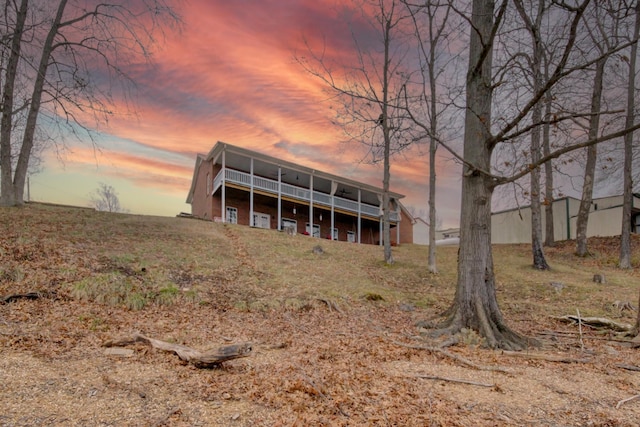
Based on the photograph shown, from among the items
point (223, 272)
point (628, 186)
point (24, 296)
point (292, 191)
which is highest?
point (292, 191)

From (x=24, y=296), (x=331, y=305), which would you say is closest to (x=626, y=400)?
(x=331, y=305)

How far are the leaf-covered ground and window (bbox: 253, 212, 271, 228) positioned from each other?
38.0ft

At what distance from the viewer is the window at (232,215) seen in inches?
928

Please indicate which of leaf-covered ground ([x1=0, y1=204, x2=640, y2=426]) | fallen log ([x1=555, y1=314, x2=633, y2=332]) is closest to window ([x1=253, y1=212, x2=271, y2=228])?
leaf-covered ground ([x1=0, y1=204, x2=640, y2=426])

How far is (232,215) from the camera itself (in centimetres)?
2372

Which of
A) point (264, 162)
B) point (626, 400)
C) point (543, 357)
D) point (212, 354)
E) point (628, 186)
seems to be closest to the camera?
point (626, 400)

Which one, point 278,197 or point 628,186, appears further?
point 278,197

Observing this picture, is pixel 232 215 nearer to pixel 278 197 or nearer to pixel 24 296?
pixel 278 197

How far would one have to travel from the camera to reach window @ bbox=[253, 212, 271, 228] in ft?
81.1

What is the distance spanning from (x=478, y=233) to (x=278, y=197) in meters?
18.3

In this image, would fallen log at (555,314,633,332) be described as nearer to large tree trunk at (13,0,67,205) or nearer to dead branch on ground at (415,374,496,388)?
dead branch on ground at (415,374,496,388)

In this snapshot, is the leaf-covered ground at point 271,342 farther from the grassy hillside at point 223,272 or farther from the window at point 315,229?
the window at point 315,229

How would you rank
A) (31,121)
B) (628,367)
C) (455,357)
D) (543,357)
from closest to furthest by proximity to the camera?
(628,367), (455,357), (543,357), (31,121)

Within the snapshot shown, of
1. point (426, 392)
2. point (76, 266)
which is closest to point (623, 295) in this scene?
point (426, 392)
